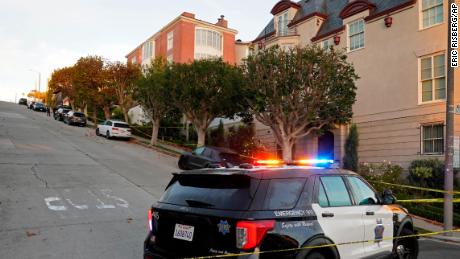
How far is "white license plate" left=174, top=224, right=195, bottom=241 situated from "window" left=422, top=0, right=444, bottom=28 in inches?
767

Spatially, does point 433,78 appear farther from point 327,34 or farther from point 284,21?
point 284,21

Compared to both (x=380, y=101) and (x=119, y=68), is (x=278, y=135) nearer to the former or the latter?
(x=380, y=101)

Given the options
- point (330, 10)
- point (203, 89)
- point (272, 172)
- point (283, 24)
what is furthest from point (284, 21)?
point (272, 172)

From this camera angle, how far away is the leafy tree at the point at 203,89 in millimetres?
25938

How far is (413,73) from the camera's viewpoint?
20984 mm

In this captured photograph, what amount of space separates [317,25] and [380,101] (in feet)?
26.6

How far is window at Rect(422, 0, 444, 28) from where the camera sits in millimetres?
19906

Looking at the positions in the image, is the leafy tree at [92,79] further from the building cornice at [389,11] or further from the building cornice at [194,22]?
the building cornice at [389,11]

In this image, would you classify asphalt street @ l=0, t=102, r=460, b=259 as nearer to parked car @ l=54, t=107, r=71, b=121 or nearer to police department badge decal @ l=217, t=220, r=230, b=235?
police department badge decal @ l=217, t=220, r=230, b=235

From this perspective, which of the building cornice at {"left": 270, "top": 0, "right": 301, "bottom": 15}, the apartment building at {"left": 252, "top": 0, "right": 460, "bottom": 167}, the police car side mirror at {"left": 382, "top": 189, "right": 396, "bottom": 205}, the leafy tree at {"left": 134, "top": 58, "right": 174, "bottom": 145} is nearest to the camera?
the police car side mirror at {"left": 382, "top": 189, "right": 396, "bottom": 205}

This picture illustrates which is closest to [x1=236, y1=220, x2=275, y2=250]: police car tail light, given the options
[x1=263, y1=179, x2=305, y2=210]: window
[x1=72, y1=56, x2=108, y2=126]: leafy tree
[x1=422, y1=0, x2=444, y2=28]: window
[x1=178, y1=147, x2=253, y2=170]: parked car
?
[x1=263, y1=179, x2=305, y2=210]: window

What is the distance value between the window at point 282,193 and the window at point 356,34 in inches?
846

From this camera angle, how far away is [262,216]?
429cm

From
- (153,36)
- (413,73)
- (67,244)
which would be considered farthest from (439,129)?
(153,36)
